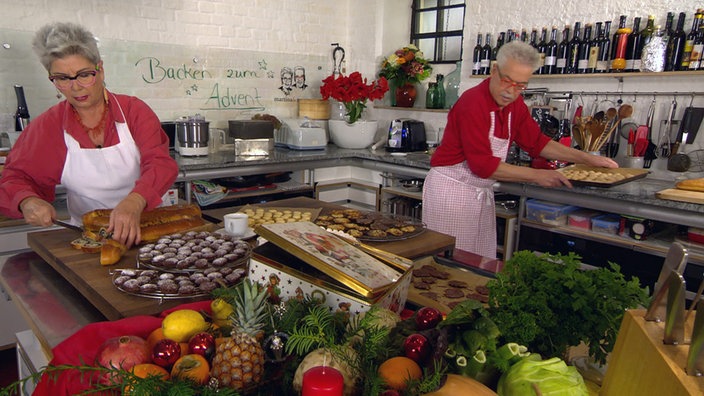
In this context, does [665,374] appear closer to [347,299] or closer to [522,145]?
[347,299]

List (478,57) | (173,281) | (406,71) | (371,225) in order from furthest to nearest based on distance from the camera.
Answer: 1. (406,71)
2. (478,57)
3. (371,225)
4. (173,281)

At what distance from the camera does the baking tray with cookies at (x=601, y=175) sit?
3.20 m

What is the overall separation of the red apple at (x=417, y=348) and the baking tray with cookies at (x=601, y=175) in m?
2.64

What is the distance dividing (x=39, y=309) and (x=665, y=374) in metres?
1.55

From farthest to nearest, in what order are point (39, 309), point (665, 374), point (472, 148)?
1. point (472, 148)
2. point (39, 309)
3. point (665, 374)

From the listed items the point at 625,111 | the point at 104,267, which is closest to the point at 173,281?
the point at 104,267

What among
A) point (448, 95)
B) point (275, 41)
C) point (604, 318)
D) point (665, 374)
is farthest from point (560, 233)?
point (275, 41)

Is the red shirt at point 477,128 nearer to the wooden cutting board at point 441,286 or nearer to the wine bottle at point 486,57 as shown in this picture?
the wooden cutting board at point 441,286

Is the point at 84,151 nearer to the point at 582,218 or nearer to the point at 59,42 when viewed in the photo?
the point at 59,42

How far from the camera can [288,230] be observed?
1271 mm

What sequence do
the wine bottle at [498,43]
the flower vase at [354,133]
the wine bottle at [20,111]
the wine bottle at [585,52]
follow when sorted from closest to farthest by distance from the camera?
1. the wine bottle at [20,111]
2. the wine bottle at [585,52]
3. the wine bottle at [498,43]
4. the flower vase at [354,133]

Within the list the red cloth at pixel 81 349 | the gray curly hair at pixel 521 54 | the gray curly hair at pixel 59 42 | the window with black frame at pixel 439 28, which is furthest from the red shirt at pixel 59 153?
the window with black frame at pixel 439 28

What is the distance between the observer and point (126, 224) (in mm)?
1889

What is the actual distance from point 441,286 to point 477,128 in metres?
1.43
